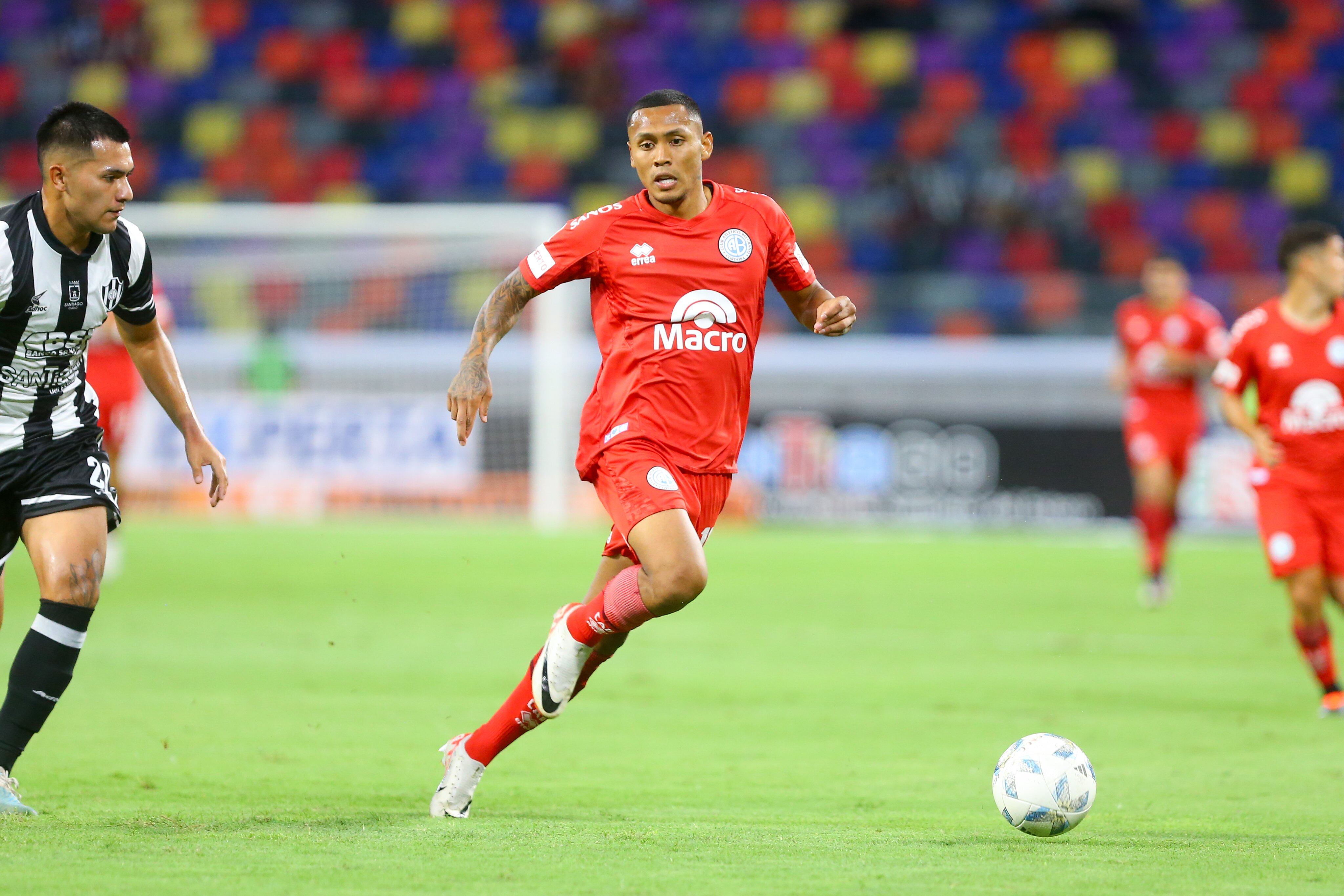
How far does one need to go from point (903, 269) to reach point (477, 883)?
19505 mm

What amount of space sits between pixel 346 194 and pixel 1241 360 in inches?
734

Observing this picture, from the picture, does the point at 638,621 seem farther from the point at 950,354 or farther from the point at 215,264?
the point at 215,264

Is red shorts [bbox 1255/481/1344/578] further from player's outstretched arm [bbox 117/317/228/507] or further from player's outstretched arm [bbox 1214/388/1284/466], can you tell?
player's outstretched arm [bbox 117/317/228/507]

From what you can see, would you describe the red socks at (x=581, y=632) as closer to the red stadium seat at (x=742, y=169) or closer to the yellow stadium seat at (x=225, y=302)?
the yellow stadium seat at (x=225, y=302)

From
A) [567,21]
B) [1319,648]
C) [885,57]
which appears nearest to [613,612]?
[1319,648]

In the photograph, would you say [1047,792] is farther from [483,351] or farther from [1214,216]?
[1214,216]

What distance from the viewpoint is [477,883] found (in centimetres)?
412

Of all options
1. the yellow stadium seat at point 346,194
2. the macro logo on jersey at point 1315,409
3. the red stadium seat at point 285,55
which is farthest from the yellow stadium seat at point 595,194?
the macro logo on jersey at point 1315,409

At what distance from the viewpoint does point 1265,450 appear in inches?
312

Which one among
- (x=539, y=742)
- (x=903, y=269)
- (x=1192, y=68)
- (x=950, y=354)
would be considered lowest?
(x=539, y=742)

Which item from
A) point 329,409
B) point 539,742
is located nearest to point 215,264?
point 329,409

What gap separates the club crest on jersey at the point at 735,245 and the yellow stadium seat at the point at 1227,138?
20.2m

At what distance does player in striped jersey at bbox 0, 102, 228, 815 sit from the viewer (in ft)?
16.9

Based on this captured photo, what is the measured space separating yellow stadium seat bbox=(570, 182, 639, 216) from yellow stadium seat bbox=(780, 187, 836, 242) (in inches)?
89.5
